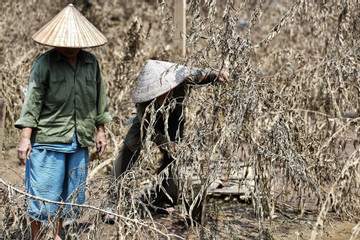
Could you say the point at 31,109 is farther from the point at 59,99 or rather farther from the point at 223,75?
the point at 223,75

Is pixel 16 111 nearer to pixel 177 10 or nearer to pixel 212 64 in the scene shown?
pixel 177 10

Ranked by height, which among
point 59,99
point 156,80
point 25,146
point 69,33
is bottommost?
point 25,146

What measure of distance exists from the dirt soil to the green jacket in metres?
0.54

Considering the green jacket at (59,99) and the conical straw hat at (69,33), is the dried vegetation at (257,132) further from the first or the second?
the conical straw hat at (69,33)

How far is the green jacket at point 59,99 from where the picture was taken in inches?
129

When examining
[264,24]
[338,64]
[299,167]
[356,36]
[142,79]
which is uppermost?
[264,24]

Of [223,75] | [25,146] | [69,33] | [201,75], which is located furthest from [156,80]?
[25,146]

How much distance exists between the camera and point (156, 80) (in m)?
3.53

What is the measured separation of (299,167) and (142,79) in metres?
1.38

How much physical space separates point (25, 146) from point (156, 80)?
1.06 m

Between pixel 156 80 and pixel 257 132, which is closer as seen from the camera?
pixel 257 132

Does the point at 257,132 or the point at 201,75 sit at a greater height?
the point at 201,75

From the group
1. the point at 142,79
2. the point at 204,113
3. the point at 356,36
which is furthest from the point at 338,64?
the point at 142,79

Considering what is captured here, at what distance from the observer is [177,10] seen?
5.19 m
